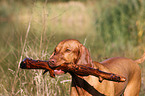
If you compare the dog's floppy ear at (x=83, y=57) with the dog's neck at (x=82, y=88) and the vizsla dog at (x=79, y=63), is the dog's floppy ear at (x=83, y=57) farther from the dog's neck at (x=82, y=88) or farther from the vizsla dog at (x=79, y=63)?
the dog's neck at (x=82, y=88)

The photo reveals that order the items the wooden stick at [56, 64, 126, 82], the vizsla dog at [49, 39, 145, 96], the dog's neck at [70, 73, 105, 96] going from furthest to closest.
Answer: the dog's neck at [70, 73, 105, 96] < the vizsla dog at [49, 39, 145, 96] < the wooden stick at [56, 64, 126, 82]

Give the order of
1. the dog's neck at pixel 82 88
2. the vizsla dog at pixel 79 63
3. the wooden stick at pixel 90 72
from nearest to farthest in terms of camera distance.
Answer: the wooden stick at pixel 90 72, the vizsla dog at pixel 79 63, the dog's neck at pixel 82 88

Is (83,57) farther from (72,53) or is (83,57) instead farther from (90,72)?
(90,72)

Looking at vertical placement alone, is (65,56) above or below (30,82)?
above

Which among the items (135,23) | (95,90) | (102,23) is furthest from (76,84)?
(102,23)

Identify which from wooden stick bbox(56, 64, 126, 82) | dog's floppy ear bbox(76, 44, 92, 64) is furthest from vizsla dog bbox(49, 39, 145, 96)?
wooden stick bbox(56, 64, 126, 82)

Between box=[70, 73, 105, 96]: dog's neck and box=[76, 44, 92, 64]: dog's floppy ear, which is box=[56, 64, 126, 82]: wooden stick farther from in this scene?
box=[70, 73, 105, 96]: dog's neck

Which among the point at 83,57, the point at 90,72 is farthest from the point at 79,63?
the point at 90,72

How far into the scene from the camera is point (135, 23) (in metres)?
8.74

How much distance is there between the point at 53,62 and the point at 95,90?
0.78 m

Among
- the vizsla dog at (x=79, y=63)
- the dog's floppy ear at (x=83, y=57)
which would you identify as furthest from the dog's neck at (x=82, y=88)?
the dog's floppy ear at (x=83, y=57)

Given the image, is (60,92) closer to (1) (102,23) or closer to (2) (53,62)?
(2) (53,62)

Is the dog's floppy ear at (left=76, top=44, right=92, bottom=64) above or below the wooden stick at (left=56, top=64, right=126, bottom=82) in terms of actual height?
above

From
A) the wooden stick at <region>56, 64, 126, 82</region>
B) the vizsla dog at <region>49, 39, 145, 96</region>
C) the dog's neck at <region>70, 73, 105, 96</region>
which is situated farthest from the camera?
the dog's neck at <region>70, 73, 105, 96</region>
